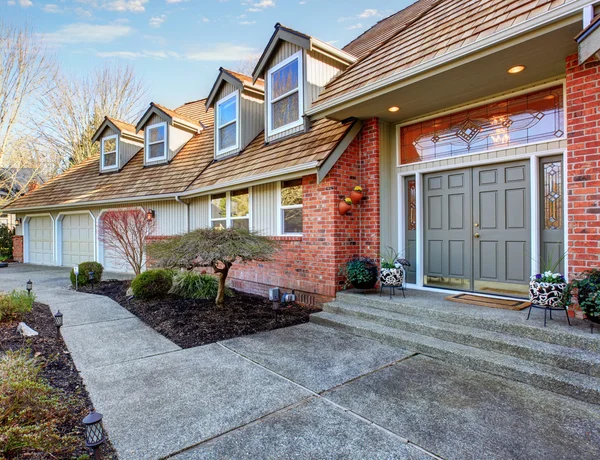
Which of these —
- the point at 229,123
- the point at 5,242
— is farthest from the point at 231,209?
the point at 5,242

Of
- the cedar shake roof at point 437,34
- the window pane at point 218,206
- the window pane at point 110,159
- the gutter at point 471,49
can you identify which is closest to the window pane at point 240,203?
the window pane at point 218,206

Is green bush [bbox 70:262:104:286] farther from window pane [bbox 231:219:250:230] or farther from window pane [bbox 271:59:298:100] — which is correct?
window pane [bbox 271:59:298:100]

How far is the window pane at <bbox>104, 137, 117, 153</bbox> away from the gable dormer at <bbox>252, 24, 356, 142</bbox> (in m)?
7.78

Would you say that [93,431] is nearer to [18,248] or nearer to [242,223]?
[242,223]

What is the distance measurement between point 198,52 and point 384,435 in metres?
14.8

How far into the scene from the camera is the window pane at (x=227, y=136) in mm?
9016

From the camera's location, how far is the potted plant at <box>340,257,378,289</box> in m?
5.50

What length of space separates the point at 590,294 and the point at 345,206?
11.0 feet

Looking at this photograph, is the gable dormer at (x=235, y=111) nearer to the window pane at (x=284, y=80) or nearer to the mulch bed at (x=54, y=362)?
the window pane at (x=284, y=80)

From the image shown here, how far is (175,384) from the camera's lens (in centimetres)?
325

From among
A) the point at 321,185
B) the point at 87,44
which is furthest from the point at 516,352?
the point at 87,44

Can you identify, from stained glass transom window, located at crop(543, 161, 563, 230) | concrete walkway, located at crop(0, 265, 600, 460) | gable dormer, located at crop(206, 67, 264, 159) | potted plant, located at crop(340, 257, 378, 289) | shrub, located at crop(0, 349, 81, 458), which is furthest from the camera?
gable dormer, located at crop(206, 67, 264, 159)

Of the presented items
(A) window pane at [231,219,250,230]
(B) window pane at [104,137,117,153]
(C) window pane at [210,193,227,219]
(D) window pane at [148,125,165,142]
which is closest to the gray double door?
(A) window pane at [231,219,250,230]

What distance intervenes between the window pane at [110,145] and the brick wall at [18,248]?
6.67 meters
